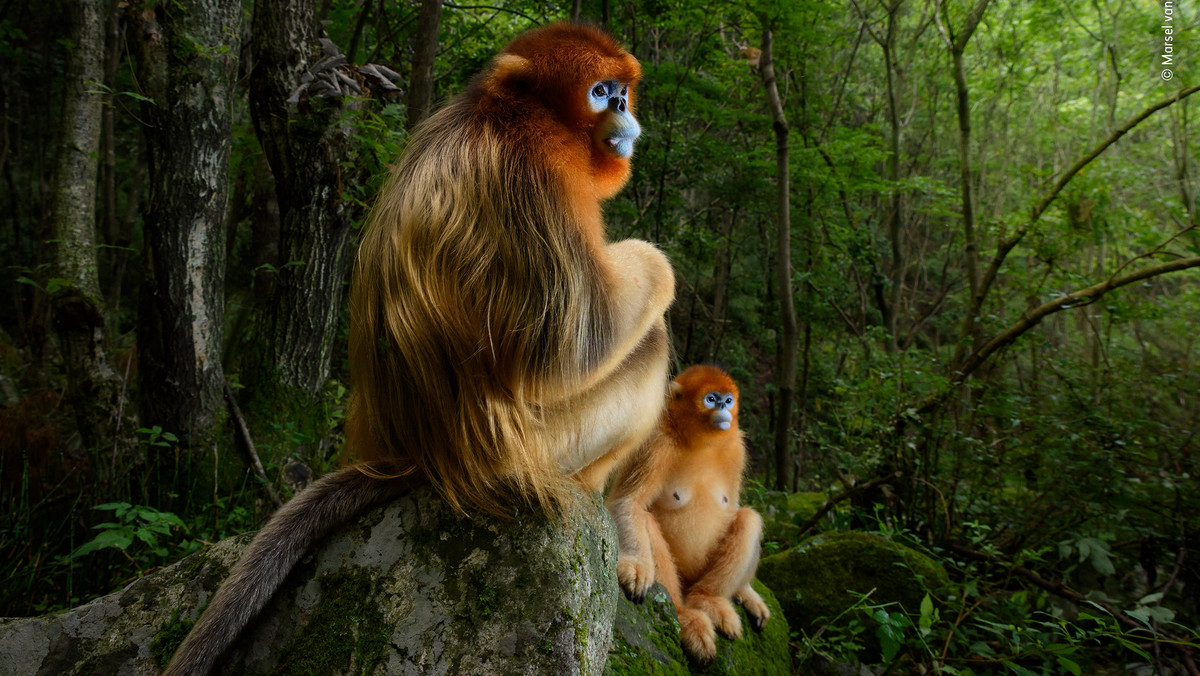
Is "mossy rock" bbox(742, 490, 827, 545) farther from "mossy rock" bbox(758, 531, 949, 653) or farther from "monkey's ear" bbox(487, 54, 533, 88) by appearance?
"monkey's ear" bbox(487, 54, 533, 88)

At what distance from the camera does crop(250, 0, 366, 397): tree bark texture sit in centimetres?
402

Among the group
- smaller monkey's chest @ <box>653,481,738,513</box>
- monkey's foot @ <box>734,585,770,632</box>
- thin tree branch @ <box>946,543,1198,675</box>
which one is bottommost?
monkey's foot @ <box>734,585,770,632</box>

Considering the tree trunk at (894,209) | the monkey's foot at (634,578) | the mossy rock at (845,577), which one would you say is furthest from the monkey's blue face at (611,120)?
the tree trunk at (894,209)

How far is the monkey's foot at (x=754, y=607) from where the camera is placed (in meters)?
3.50

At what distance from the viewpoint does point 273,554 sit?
6.03 feet

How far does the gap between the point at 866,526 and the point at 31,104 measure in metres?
15.2

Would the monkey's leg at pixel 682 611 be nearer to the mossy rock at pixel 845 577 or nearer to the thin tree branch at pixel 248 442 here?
the mossy rock at pixel 845 577

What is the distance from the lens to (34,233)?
10.9m

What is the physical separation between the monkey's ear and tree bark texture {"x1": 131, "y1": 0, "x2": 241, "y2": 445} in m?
2.61

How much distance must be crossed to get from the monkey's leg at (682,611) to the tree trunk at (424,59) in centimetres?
304

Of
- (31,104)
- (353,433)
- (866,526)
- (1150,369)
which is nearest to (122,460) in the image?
(353,433)

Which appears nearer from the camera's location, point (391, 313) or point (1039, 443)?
point (391, 313)

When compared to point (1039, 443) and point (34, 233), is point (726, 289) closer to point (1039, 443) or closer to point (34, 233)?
point (1039, 443)

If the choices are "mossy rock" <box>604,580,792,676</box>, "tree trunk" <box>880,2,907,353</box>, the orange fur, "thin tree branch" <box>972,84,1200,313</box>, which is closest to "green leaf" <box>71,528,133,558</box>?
the orange fur
